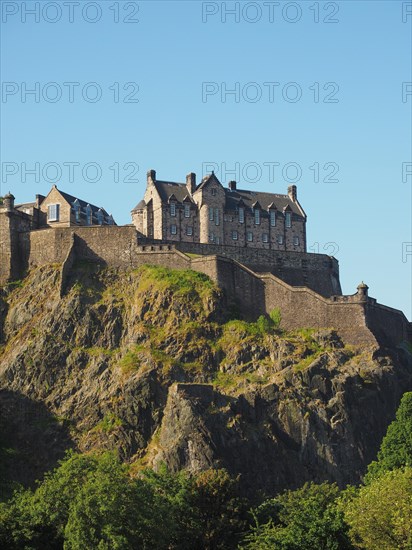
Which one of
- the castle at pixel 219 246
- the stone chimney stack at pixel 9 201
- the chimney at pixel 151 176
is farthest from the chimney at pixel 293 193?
the stone chimney stack at pixel 9 201

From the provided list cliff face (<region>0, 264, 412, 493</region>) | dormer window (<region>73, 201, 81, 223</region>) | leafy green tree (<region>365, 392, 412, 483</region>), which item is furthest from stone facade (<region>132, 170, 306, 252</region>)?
leafy green tree (<region>365, 392, 412, 483</region>)

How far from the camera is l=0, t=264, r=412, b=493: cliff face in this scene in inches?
3474

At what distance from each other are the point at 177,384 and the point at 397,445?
17758 millimetres

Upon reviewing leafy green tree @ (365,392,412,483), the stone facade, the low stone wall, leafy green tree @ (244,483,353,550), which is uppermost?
the stone facade

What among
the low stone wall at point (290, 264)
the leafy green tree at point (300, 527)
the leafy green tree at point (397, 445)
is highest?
the low stone wall at point (290, 264)

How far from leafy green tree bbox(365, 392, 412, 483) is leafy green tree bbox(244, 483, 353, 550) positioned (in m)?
9.26

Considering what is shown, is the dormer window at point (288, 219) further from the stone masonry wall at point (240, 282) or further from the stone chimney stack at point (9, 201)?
the stone chimney stack at point (9, 201)

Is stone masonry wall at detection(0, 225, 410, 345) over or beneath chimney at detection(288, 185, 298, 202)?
beneath

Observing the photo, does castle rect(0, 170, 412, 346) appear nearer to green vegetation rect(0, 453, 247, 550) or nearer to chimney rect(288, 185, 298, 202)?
chimney rect(288, 185, 298, 202)

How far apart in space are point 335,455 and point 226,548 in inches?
822

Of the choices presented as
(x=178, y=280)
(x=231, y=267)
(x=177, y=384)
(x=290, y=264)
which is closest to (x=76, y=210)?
(x=178, y=280)

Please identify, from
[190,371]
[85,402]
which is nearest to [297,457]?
[190,371]

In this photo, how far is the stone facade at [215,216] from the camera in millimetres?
114062

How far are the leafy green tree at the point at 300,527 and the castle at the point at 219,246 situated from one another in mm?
24988
